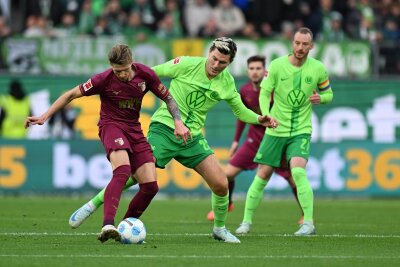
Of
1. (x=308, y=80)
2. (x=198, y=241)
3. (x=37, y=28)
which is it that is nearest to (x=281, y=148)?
(x=308, y=80)

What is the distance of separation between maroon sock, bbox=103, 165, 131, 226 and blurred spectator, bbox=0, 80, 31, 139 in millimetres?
11406

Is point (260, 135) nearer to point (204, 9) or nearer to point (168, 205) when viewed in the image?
point (168, 205)

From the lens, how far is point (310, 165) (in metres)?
21.9

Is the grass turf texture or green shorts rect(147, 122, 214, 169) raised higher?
green shorts rect(147, 122, 214, 169)

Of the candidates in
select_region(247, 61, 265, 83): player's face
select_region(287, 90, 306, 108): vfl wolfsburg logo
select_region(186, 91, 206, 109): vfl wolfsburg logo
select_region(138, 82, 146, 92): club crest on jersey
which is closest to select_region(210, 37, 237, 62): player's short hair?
select_region(186, 91, 206, 109): vfl wolfsburg logo

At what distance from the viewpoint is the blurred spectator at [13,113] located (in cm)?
2194

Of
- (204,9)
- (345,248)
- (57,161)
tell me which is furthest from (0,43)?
(345,248)

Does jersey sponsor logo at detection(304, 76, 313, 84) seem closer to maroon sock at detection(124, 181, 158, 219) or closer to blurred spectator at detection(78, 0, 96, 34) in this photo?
maroon sock at detection(124, 181, 158, 219)

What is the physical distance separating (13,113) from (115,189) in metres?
11.7

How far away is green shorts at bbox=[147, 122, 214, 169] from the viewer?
11.6m

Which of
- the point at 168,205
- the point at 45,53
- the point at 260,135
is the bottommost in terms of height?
the point at 168,205

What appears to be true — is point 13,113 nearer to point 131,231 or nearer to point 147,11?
point 147,11

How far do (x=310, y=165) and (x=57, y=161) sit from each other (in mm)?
5212

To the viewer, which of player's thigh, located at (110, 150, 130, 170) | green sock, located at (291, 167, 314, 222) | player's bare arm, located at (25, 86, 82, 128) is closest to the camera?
player's bare arm, located at (25, 86, 82, 128)
